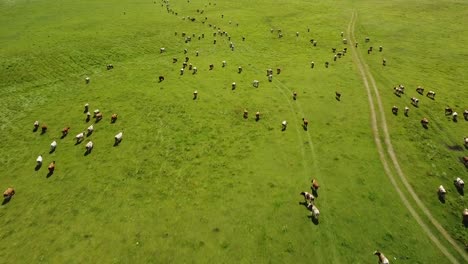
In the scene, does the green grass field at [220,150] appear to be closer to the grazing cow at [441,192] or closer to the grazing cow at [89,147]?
the grazing cow at [89,147]

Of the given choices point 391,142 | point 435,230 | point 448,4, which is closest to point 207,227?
point 435,230

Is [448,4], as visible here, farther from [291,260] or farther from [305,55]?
[291,260]

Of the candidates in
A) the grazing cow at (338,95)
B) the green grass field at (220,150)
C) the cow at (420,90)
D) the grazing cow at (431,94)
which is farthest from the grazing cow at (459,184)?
the cow at (420,90)

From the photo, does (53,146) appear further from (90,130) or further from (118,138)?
(118,138)

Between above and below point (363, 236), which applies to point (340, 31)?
above

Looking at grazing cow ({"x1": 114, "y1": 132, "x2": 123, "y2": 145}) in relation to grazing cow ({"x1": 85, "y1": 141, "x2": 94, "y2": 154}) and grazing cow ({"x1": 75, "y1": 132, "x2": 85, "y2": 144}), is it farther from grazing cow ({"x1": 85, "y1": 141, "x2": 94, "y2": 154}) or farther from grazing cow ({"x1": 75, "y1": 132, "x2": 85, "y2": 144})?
grazing cow ({"x1": 75, "y1": 132, "x2": 85, "y2": 144})
